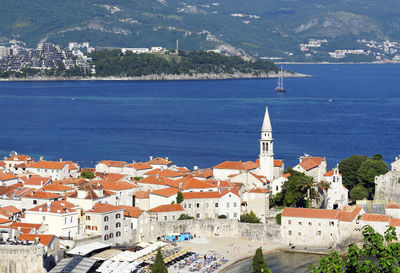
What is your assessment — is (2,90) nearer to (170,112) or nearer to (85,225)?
(170,112)

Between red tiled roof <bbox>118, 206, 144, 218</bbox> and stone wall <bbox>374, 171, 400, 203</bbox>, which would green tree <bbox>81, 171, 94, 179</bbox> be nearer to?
red tiled roof <bbox>118, 206, 144, 218</bbox>

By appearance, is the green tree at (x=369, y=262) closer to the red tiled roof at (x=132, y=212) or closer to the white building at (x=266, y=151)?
the red tiled roof at (x=132, y=212)

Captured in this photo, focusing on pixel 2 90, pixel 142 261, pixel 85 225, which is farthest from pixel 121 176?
pixel 2 90

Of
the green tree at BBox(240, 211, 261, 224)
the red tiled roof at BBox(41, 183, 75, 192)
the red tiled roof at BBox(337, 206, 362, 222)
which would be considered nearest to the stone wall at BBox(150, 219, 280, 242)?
the green tree at BBox(240, 211, 261, 224)

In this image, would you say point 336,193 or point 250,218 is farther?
point 336,193

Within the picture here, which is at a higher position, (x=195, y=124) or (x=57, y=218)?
(x=57, y=218)

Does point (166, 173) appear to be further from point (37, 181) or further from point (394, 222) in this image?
point (394, 222)

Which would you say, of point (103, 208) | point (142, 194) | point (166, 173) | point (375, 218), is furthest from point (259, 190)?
point (103, 208)
